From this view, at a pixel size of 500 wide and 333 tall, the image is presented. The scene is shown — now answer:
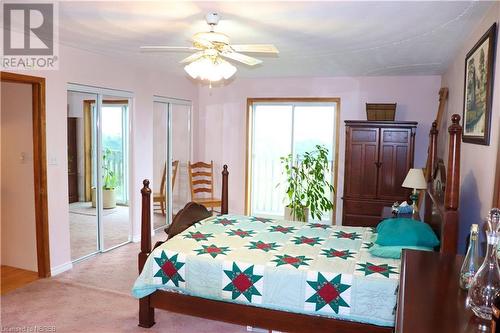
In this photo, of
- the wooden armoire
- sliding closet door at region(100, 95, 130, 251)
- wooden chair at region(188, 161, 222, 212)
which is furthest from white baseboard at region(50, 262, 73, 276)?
the wooden armoire

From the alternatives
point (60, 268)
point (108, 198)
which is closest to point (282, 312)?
point (60, 268)

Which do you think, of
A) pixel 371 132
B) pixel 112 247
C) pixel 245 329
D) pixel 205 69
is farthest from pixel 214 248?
pixel 371 132

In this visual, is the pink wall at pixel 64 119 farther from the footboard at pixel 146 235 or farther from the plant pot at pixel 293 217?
the plant pot at pixel 293 217

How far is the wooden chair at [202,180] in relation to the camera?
617 centimetres

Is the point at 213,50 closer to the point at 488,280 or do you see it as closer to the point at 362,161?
the point at 488,280

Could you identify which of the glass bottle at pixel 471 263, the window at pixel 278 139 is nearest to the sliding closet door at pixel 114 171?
the window at pixel 278 139

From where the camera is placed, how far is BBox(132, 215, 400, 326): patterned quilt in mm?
2441

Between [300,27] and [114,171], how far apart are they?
2974mm

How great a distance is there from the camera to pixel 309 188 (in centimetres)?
575

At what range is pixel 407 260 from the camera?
1839 millimetres

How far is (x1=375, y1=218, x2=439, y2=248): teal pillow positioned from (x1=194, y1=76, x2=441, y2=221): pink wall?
3056 mm

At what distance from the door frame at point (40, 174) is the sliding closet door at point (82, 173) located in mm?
371

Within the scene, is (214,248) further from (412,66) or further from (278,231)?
(412,66)

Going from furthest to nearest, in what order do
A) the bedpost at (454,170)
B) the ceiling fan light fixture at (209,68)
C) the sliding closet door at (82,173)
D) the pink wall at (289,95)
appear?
the pink wall at (289,95) < the sliding closet door at (82,173) < the ceiling fan light fixture at (209,68) < the bedpost at (454,170)
